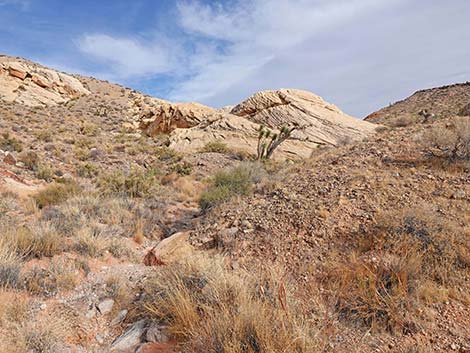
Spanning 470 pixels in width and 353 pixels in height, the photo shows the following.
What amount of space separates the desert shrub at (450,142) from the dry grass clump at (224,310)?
4.84 m

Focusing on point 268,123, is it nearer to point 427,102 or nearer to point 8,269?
point 427,102

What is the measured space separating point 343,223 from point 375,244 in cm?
66

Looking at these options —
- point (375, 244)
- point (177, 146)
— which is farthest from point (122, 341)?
point (177, 146)

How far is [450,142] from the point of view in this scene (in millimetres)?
5969

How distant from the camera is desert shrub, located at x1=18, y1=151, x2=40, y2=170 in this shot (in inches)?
424

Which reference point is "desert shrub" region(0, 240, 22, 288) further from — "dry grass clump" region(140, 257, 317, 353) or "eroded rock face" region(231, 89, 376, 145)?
"eroded rock face" region(231, 89, 376, 145)

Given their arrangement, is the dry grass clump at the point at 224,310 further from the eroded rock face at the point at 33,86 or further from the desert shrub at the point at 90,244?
the eroded rock face at the point at 33,86

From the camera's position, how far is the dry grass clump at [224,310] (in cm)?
225

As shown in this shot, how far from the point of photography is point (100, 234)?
18.2 ft

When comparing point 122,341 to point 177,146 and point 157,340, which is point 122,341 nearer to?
point 157,340

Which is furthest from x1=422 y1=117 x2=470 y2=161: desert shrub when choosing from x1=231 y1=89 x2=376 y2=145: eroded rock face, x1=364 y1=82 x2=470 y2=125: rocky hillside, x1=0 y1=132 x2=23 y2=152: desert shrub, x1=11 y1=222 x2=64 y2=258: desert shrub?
x1=364 y1=82 x2=470 y2=125: rocky hillside

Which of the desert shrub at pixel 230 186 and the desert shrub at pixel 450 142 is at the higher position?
the desert shrub at pixel 450 142

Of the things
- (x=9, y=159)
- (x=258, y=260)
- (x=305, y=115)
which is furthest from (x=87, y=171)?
(x=305, y=115)

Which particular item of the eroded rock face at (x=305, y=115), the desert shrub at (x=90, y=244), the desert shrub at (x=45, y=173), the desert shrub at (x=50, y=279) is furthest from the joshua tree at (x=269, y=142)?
the desert shrub at (x=50, y=279)
